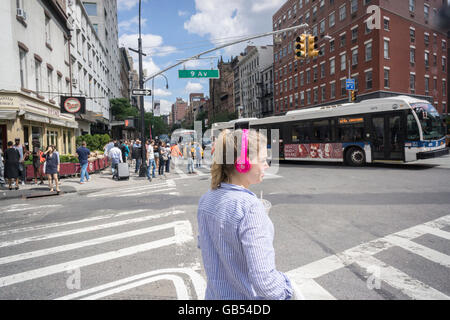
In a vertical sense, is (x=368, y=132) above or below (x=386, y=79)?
below

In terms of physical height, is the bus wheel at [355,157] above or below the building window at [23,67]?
below

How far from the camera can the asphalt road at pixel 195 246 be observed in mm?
3596

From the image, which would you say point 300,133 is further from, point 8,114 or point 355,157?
point 8,114

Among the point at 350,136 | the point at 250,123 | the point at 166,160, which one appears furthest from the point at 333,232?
the point at 250,123

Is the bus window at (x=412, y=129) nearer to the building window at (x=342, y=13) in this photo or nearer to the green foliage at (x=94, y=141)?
the green foliage at (x=94, y=141)

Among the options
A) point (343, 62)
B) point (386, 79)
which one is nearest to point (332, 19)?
point (343, 62)

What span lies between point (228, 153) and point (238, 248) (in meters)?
0.51

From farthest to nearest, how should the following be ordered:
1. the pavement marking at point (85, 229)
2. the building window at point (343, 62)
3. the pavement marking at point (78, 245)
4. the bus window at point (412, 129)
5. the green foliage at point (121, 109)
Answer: the green foliage at point (121, 109)
the building window at point (343, 62)
the bus window at point (412, 129)
the pavement marking at point (85, 229)
the pavement marking at point (78, 245)

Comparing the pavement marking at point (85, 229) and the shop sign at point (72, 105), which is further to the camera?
the shop sign at point (72, 105)

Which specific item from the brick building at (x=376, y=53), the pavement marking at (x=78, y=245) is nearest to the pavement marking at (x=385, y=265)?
the pavement marking at (x=78, y=245)

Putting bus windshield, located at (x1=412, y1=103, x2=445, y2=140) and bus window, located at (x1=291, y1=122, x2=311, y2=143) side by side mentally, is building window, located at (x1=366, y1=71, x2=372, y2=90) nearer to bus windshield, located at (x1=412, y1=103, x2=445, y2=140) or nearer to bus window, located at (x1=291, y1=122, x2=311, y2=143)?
bus window, located at (x1=291, y1=122, x2=311, y2=143)

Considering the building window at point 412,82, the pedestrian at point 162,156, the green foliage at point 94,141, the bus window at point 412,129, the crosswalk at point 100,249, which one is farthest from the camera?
the building window at point 412,82

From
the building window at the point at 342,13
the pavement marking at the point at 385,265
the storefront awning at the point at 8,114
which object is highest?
the building window at the point at 342,13

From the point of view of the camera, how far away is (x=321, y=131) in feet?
59.4
